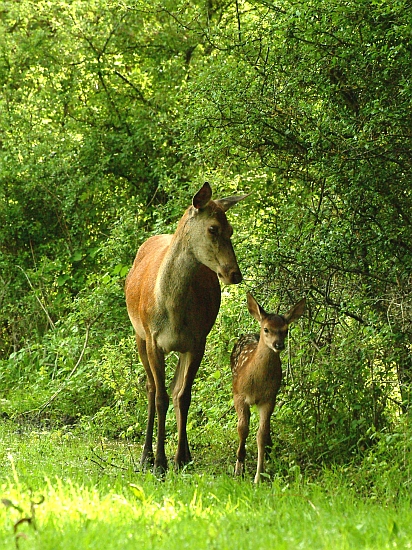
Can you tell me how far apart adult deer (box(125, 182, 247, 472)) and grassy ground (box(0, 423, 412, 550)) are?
121 cm

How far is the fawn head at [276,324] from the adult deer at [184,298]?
22.0 inches

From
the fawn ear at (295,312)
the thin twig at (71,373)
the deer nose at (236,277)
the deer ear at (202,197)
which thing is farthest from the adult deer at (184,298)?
the thin twig at (71,373)

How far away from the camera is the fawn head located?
8.50 m

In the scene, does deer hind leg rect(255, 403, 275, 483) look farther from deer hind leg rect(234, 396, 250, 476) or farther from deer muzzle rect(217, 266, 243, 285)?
deer muzzle rect(217, 266, 243, 285)

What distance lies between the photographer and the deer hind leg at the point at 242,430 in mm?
8539

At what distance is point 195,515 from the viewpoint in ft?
19.9

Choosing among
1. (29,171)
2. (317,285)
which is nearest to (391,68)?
(317,285)

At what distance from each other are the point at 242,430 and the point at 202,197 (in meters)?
2.05

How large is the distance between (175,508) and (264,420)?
239 centimetres

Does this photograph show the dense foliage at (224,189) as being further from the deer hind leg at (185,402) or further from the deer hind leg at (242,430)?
the deer hind leg at (185,402)

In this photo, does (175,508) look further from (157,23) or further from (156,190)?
(157,23)

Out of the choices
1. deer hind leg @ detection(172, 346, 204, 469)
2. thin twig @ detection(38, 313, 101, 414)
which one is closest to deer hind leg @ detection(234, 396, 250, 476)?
deer hind leg @ detection(172, 346, 204, 469)

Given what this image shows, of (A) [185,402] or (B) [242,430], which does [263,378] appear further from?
(A) [185,402]

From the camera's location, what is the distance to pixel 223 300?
1220 centimetres
